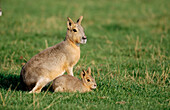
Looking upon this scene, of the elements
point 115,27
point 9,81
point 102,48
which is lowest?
point 9,81

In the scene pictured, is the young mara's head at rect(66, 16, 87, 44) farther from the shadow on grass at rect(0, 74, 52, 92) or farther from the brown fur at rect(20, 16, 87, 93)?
the shadow on grass at rect(0, 74, 52, 92)

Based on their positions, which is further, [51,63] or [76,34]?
[76,34]

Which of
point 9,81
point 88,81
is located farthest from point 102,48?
point 9,81

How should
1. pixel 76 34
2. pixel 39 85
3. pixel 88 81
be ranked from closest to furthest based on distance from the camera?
pixel 39 85
pixel 88 81
pixel 76 34

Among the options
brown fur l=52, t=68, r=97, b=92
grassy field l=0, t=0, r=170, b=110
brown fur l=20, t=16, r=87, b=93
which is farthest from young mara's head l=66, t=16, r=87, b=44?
grassy field l=0, t=0, r=170, b=110

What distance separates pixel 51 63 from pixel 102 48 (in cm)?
505

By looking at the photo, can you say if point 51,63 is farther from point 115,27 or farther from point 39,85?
point 115,27

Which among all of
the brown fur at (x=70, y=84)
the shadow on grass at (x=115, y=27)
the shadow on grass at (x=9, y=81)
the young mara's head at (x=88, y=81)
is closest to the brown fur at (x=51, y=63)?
the brown fur at (x=70, y=84)

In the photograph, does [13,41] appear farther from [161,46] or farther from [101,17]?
[101,17]

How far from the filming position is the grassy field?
20.2 ft

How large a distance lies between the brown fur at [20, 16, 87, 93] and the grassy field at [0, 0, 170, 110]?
0.31m

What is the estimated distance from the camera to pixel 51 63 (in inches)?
268

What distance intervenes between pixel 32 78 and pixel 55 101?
2.86 ft

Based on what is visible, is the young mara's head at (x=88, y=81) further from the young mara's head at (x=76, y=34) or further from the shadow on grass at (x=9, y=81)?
the shadow on grass at (x=9, y=81)
